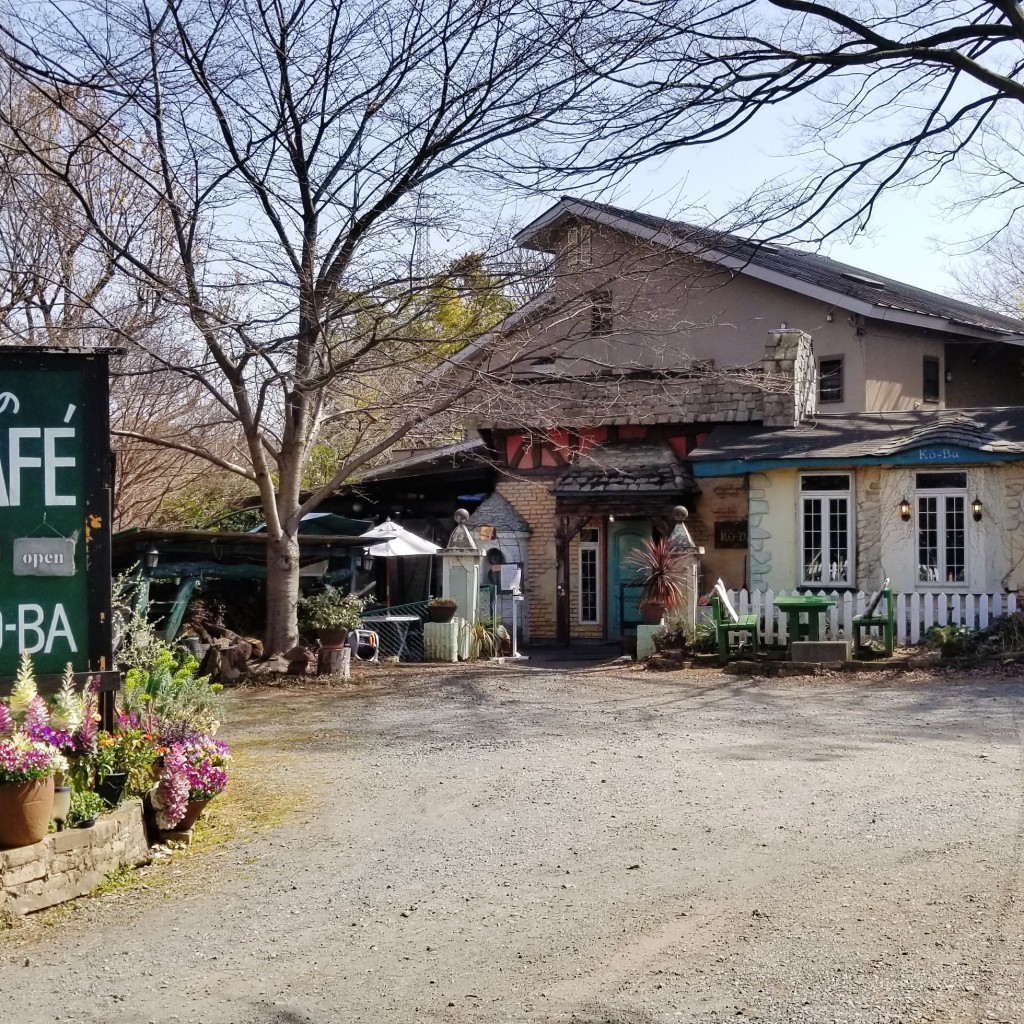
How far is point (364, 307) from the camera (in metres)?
14.3

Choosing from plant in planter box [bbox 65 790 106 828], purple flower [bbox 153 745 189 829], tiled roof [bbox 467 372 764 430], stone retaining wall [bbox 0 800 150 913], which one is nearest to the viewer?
stone retaining wall [bbox 0 800 150 913]

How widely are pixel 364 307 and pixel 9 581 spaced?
741cm

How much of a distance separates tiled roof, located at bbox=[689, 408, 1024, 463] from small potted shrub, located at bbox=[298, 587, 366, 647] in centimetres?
639

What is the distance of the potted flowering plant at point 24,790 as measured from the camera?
6367 mm

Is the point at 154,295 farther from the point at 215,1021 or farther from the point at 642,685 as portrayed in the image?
the point at 215,1021

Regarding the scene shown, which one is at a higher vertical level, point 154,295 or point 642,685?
point 154,295

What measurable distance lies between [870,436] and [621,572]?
4988 mm

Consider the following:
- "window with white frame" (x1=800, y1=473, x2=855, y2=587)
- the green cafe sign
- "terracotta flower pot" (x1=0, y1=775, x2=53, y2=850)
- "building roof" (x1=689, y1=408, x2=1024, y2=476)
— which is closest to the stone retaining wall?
"terracotta flower pot" (x1=0, y1=775, x2=53, y2=850)

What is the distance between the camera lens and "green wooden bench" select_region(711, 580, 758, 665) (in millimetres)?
17141

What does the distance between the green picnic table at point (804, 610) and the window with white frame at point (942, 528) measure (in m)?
2.87

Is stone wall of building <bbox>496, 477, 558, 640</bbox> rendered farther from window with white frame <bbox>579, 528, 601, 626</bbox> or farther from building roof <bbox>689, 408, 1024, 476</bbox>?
building roof <bbox>689, 408, 1024, 476</bbox>

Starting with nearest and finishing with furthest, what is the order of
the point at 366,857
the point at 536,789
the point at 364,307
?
1. the point at 366,857
2. the point at 536,789
3. the point at 364,307

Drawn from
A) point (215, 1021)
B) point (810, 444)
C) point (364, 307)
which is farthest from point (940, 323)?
point (215, 1021)

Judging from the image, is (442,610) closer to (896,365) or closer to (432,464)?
(432,464)
